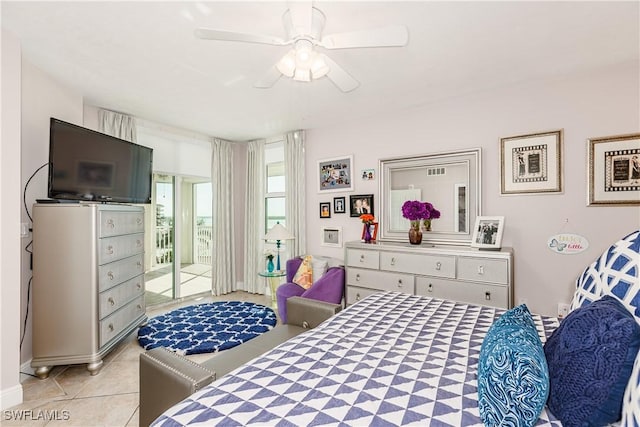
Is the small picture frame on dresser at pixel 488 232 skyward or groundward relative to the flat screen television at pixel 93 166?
groundward

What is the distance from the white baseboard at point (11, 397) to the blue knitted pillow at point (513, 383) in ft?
9.52

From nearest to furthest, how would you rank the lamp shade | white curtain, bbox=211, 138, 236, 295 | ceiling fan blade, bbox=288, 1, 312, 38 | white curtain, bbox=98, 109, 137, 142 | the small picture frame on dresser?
1. ceiling fan blade, bbox=288, 1, 312, 38
2. the small picture frame on dresser
3. white curtain, bbox=98, 109, 137, 142
4. the lamp shade
5. white curtain, bbox=211, 138, 236, 295

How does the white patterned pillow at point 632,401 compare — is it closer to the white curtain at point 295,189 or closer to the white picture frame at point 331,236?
the white picture frame at point 331,236

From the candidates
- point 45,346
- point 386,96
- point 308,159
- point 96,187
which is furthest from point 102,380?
point 386,96

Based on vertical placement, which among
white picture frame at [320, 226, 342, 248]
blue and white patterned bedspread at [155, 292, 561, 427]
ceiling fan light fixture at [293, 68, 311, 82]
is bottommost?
blue and white patterned bedspread at [155, 292, 561, 427]

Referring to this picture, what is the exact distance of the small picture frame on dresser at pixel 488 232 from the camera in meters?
2.81

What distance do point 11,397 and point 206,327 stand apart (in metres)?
1.55

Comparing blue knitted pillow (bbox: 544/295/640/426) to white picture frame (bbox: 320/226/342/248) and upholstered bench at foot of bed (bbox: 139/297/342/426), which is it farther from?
white picture frame (bbox: 320/226/342/248)

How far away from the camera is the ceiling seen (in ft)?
5.98

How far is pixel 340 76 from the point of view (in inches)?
80.3

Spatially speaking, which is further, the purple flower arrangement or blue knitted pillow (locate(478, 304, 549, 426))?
the purple flower arrangement

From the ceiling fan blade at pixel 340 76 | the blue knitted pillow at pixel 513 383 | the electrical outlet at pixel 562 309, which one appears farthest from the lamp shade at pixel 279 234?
the blue knitted pillow at pixel 513 383

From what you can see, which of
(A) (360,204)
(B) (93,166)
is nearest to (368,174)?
(A) (360,204)

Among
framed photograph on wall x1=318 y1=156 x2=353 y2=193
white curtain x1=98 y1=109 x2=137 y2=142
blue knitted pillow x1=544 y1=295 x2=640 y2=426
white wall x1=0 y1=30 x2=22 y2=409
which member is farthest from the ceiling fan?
white curtain x1=98 y1=109 x2=137 y2=142
